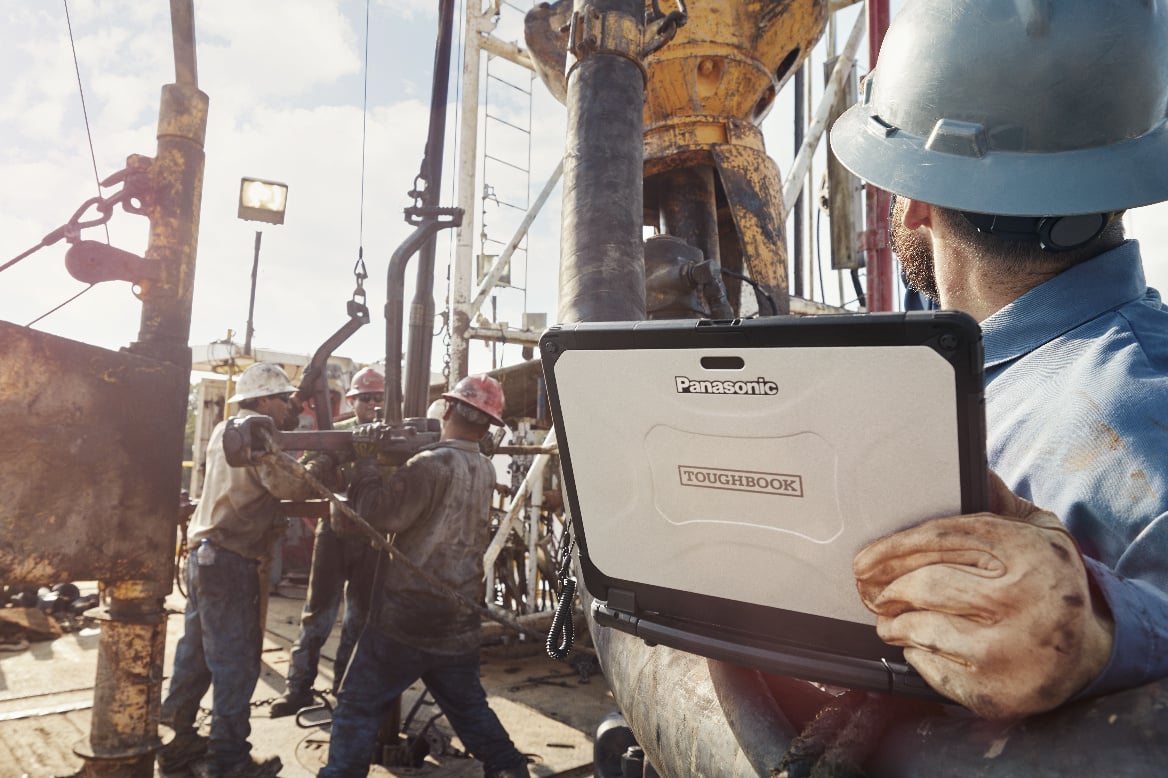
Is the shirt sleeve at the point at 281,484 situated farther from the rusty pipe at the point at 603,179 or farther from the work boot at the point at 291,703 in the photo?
the rusty pipe at the point at 603,179

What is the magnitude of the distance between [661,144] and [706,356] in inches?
139

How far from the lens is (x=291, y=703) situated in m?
4.93

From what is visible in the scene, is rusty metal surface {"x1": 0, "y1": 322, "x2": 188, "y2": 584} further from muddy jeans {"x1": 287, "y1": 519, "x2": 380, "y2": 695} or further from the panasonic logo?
muddy jeans {"x1": 287, "y1": 519, "x2": 380, "y2": 695}

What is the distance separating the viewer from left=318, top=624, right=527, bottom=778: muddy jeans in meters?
3.43

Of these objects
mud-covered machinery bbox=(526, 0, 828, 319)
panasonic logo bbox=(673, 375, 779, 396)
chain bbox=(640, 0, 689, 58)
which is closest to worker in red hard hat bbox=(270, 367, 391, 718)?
mud-covered machinery bbox=(526, 0, 828, 319)

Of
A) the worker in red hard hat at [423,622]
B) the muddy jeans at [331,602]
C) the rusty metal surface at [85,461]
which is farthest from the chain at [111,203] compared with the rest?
the muddy jeans at [331,602]

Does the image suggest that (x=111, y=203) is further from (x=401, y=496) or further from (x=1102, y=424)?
(x=1102, y=424)

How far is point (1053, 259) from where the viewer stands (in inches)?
40.7

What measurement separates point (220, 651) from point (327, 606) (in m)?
1.37

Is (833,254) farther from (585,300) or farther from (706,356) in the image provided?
(706,356)

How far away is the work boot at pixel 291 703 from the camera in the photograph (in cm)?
488

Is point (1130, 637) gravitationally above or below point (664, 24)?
below

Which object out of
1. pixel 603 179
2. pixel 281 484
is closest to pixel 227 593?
pixel 281 484

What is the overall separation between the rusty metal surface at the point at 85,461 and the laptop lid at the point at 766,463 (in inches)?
76.2
